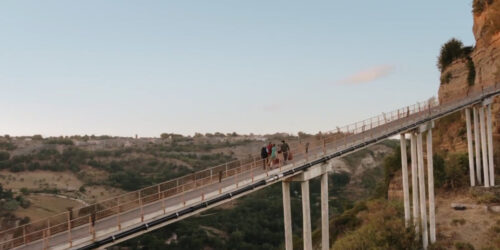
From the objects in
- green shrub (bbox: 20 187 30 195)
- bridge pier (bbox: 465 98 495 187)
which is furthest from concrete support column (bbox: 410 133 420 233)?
green shrub (bbox: 20 187 30 195)

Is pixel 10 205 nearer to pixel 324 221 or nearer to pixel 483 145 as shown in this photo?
pixel 324 221

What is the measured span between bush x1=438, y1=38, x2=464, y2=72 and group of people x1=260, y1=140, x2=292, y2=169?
1400 inches

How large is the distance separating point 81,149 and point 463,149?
300 ft

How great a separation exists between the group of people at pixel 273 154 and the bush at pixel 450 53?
35.6 metres

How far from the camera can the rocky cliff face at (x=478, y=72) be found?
3678 cm

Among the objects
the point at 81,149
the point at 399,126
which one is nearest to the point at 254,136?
the point at 81,149

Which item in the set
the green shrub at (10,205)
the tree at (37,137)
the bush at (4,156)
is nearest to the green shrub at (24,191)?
the green shrub at (10,205)

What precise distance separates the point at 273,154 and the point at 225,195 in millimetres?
4221

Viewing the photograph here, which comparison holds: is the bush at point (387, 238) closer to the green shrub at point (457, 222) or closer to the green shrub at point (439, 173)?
the green shrub at point (457, 222)

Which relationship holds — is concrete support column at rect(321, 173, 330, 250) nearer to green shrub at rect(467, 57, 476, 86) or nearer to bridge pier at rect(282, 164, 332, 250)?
bridge pier at rect(282, 164, 332, 250)

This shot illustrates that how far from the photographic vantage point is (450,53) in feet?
152

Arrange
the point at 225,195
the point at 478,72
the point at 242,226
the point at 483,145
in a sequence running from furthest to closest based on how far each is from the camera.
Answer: the point at 242,226, the point at 478,72, the point at 483,145, the point at 225,195

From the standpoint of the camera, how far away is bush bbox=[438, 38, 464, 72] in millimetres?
45062

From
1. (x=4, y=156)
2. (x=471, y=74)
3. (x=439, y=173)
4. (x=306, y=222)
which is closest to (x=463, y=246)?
(x=306, y=222)
